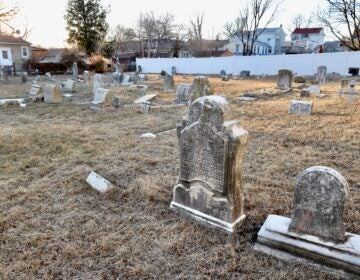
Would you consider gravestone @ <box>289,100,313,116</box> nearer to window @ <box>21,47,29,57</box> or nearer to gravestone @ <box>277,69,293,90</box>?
gravestone @ <box>277,69,293,90</box>

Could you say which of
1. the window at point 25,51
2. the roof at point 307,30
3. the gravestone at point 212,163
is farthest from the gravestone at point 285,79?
the roof at point 307,30

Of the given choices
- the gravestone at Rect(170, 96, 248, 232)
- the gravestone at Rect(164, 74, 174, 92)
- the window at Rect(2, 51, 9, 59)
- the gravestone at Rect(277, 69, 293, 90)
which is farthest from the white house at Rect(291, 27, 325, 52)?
the gravestone at Rect(170, 96, 248, 232)

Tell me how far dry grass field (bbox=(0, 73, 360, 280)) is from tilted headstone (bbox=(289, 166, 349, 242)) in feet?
1.15

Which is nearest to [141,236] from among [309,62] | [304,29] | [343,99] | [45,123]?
[45,123]

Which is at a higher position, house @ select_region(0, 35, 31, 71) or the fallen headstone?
house @ select_region(0, 35, 31, 71)

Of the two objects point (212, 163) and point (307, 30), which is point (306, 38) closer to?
point (307, 30)

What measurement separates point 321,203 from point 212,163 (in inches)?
42.9

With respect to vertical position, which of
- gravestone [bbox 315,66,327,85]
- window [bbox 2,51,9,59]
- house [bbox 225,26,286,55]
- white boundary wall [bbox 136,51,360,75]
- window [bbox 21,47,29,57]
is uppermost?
house [bbox 225,26,286,55]

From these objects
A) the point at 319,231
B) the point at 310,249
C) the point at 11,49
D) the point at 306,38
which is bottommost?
the point at 310,249

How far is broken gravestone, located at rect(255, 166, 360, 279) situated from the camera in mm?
2475

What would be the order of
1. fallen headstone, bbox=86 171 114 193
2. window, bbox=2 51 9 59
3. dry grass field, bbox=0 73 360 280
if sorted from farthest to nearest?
window, bbox=2 51 9 59
fallen headstone, bbox=86 171 114 193
dry grass field, bbox=0 73 360 280

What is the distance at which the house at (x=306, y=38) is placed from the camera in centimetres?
5834

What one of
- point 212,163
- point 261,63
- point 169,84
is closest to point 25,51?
point 261,63

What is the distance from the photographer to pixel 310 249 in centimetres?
259
